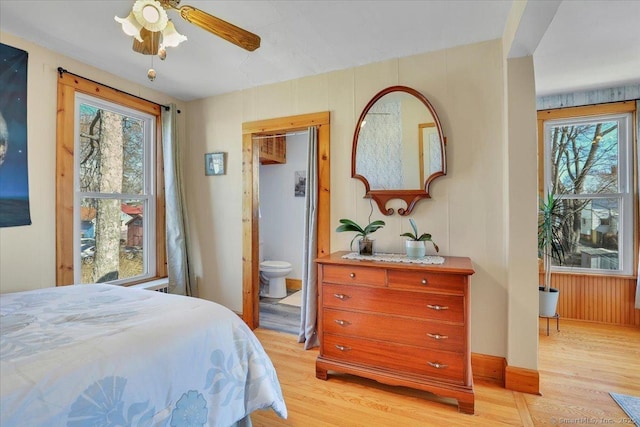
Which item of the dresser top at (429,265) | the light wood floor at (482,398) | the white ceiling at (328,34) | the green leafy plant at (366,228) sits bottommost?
the light wood floor at (482,398)

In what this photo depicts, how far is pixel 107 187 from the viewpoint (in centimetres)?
281

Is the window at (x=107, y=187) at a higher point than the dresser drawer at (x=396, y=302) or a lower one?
higher

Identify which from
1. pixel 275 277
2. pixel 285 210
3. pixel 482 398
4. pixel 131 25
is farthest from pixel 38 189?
pixel 482 398

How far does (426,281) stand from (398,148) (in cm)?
109

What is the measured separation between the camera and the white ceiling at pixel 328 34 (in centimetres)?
185

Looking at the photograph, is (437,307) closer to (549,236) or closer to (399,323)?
(399,323)

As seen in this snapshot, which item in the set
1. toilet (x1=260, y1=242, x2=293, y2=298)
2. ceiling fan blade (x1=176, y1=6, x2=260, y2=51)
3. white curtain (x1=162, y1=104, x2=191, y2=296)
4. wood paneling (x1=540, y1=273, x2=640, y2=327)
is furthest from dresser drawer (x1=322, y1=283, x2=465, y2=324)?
wood paneling (x1=540, y1=273, x2=640, y2=327)

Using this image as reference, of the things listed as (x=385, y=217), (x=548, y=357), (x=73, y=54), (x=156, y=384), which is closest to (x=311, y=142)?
(x=385, y=217)

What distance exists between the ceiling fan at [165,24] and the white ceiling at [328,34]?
35 centimetres

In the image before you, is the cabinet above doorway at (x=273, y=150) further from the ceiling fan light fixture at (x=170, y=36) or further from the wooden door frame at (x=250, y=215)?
the ceiling fan light fixture at (x=170, y=36)

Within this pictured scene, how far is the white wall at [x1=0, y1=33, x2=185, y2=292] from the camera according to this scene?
2.15 meters

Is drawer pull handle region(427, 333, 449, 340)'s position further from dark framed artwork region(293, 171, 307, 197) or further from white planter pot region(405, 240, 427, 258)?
dark framed artwork region(293, 171, 307, 197)

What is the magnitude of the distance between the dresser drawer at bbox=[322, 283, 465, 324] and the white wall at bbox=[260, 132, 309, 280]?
2.44m

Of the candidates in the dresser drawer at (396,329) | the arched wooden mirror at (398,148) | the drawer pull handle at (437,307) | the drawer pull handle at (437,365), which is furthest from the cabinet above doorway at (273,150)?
the drawer pull handle at (437,365)
